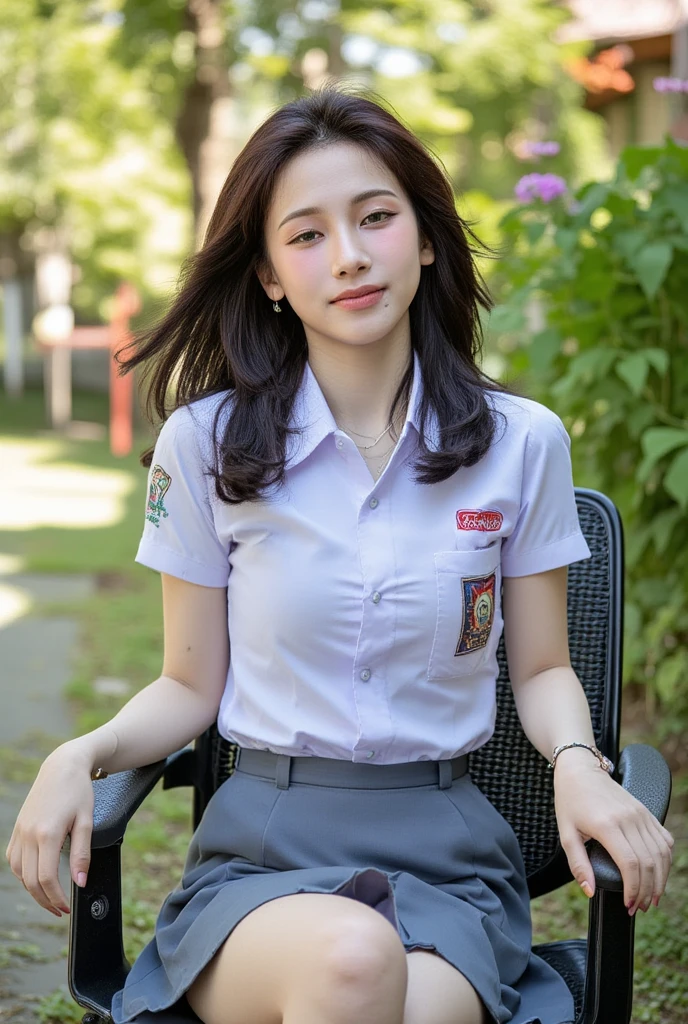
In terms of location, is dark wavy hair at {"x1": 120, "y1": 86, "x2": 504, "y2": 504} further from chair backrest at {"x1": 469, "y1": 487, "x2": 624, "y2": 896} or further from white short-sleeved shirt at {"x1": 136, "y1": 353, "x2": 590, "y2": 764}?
Answer: chair backrest at {"x1": 469, "y1": 487, "x2": 624, "y2": 896}

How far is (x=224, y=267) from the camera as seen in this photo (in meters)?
1.96

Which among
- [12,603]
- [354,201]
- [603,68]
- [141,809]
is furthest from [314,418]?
[603,68]

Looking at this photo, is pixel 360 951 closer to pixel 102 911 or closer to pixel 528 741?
pixel 102 911

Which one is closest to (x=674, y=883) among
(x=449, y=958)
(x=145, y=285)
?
(x=449, y=958)

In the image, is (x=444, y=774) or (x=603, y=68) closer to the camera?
(x=444, y=774)

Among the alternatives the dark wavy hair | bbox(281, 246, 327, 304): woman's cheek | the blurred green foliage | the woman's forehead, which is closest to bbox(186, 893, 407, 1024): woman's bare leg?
the dark wavy hair

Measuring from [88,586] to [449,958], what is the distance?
5.32 m

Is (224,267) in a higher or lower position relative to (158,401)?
higher

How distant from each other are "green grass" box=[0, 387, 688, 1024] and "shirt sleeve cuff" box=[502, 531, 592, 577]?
111 cm

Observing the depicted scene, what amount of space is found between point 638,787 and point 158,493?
0.80 m

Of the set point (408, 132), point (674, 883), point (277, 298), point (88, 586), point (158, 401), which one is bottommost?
point (88, 586)

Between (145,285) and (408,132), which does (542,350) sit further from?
(145,285)

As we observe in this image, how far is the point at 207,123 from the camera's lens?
32.7 ft

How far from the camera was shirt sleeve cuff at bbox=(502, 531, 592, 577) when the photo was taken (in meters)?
1.83
